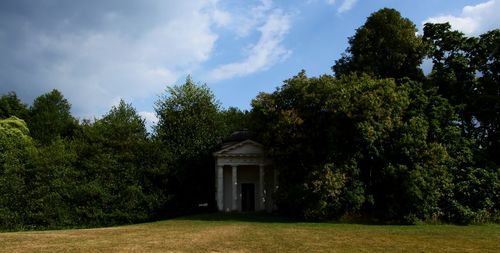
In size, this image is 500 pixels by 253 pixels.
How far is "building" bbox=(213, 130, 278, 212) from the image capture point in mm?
42438

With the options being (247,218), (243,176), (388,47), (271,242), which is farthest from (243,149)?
(271,242)

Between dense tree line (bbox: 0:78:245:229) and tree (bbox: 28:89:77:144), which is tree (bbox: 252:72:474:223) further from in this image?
tree (bbox: 28:89:77:144)

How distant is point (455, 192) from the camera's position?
33344 mm

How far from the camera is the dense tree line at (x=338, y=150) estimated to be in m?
32.5

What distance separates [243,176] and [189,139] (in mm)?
6357

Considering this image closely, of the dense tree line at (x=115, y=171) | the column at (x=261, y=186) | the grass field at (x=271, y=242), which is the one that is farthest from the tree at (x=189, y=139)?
the grass field at (x=271, y=242)

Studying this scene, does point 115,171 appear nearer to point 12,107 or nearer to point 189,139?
point 189,139

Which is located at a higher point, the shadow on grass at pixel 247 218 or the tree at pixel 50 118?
the tree at pixel 50 118

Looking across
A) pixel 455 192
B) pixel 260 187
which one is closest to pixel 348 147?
pixel 455 192

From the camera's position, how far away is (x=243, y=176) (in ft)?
150

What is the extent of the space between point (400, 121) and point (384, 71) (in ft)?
35.2

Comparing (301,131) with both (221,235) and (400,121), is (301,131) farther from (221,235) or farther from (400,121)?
(221,235)

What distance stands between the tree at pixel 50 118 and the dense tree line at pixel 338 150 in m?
22.5

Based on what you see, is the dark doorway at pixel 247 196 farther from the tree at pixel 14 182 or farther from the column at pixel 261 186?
the tree at pixel 14 182
